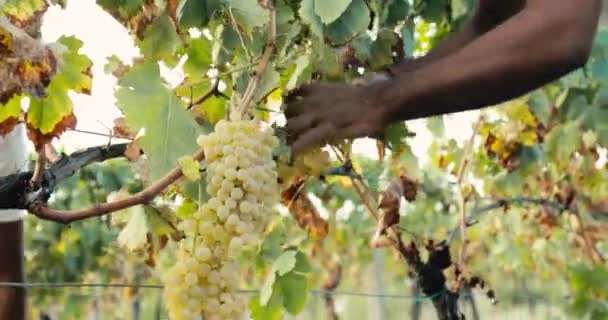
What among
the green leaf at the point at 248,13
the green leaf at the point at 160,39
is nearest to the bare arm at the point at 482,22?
the green leaf at the point at 248,13

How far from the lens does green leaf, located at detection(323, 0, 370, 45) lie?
1.79 m

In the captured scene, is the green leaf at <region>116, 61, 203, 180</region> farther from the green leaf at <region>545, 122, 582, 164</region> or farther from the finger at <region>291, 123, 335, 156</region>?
the green leaf at <region>545, 122, 582, 164</region>

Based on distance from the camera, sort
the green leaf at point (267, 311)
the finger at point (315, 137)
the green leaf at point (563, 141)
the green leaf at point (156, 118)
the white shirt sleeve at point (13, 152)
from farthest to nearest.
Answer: the green leaf at point (563, 141) < the white shirt sleeve at point (13, 152) < the green leaf at point (267, 311) < the green leaf at point (156, 118) < the finger at point (315, 137)

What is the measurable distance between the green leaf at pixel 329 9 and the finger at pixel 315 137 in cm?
36

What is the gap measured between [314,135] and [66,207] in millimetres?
6140

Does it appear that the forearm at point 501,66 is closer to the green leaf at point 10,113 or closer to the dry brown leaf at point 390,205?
the green leaf at point 10,113

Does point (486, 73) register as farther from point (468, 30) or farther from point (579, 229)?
point (579, 229)

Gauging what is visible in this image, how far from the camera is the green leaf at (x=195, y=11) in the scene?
173 cm

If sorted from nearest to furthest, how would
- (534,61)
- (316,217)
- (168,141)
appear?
(534,61), (168,141), (316,217)

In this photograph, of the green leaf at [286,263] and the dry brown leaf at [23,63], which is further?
the green leaf at [286,263]

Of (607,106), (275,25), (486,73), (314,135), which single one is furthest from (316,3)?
(607,106)

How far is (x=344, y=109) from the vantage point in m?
1.27

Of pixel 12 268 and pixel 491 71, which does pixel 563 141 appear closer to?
pixel 12 268

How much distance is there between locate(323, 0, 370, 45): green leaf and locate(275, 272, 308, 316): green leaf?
409 mm
